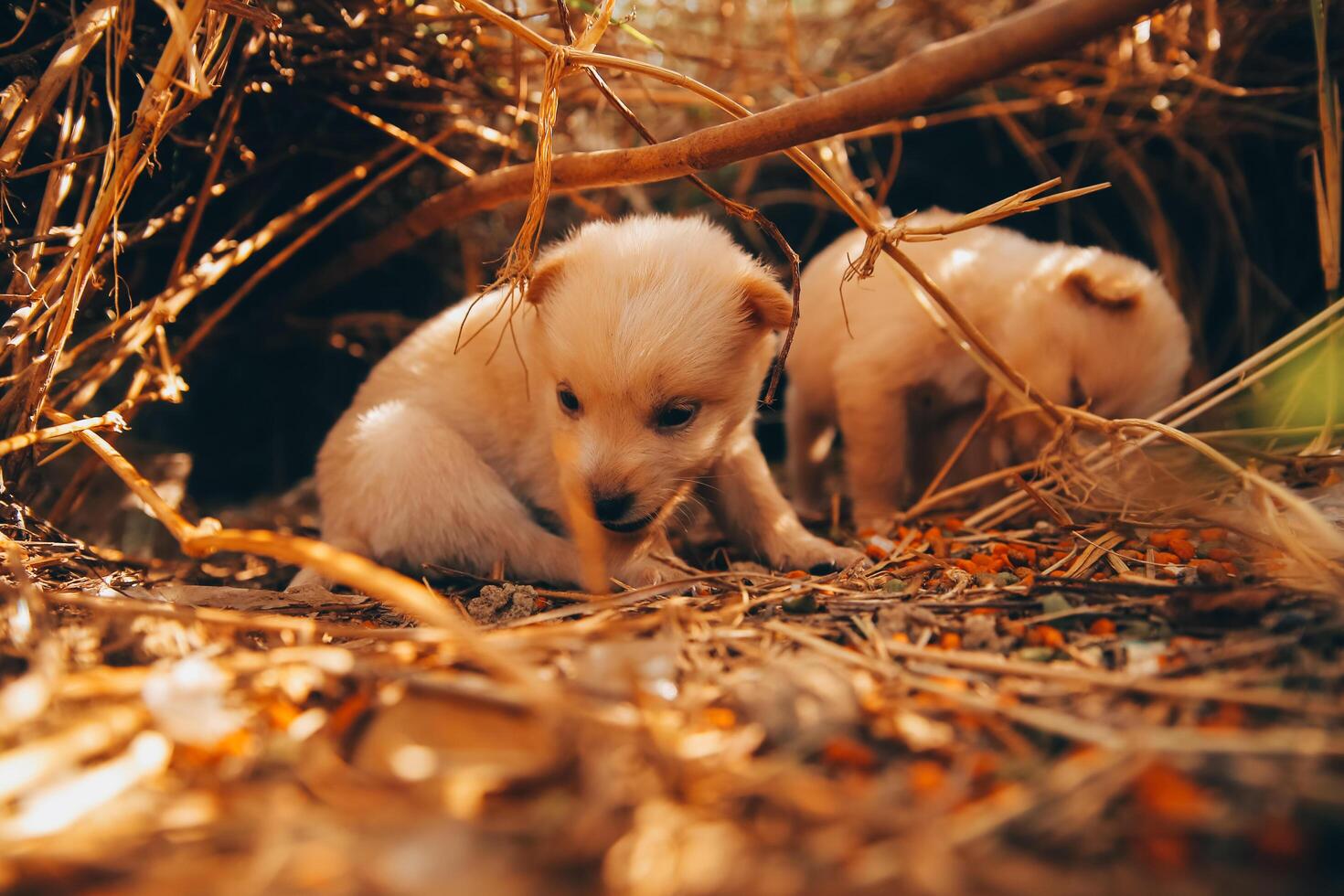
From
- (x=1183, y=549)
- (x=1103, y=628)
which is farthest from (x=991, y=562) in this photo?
(x=1103, y=628)

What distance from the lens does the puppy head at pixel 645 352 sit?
272 cm

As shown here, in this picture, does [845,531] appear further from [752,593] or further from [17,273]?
[17,273]

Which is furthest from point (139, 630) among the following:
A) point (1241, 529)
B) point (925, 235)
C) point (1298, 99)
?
point (1298, 99)

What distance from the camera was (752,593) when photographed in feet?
8.57

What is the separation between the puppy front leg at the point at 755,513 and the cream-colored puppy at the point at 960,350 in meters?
0.63

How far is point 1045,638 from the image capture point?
2010 mm

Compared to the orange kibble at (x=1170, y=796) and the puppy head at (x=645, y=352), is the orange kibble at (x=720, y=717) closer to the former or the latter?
the orange kibble at (x=1170, y=796)

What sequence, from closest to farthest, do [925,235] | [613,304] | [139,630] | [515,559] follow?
[139,630]
[925,235]
[613,304]
[515,559]

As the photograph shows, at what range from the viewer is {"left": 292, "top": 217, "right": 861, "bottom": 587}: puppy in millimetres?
2754

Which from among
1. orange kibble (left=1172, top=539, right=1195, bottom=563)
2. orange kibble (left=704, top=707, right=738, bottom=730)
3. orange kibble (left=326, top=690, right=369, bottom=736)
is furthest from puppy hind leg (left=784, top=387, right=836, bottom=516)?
orange kibble (left=326, top=690, right=369, bottom=736)

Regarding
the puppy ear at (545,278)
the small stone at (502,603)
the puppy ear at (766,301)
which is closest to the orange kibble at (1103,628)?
the puppy ear at (766,301)

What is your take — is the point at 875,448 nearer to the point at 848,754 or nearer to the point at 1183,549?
the point at 1183,549

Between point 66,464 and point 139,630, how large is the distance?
8.16 ft

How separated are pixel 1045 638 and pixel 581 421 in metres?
1.56
